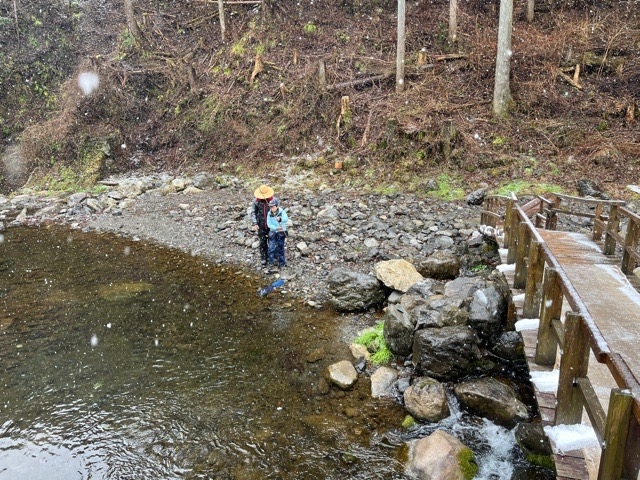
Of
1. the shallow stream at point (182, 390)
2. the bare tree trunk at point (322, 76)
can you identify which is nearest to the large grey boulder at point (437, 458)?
the shallow stream at point (182, 390)

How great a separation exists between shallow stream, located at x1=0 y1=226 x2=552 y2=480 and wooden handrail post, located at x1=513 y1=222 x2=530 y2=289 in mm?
2449

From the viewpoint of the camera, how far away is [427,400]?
6348mm

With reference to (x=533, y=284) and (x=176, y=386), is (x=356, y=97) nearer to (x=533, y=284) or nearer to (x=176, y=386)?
(x=533, y=284)

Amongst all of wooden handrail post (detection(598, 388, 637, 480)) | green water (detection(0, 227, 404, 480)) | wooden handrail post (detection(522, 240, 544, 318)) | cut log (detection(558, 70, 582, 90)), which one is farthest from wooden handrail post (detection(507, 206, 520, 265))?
cut log (detection(558, 70, 582, 90))

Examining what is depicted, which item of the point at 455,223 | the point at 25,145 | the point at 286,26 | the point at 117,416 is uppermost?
the point at 286,26

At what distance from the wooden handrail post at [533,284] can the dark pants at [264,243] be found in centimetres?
684

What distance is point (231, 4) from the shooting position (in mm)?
24719

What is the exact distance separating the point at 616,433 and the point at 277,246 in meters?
9.23

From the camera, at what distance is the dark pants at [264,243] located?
37.2ft

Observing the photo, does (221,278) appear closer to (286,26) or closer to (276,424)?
(276,424)

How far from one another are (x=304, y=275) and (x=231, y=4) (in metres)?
20.3

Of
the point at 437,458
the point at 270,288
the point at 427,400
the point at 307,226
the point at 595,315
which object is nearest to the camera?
the point at 437,458

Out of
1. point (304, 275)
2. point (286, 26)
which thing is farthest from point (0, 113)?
point (304, 275)

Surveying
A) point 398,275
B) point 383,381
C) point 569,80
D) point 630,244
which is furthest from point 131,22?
point 630,244
